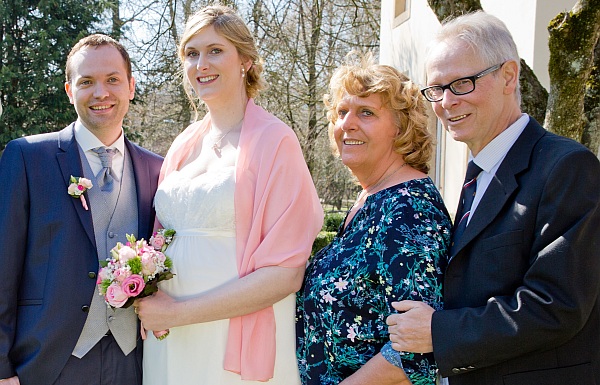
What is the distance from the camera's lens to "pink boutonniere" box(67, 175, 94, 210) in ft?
10.5

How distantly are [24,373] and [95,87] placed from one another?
1.61 m

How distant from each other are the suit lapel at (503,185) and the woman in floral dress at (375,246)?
25 cm

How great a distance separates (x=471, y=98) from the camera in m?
2.55

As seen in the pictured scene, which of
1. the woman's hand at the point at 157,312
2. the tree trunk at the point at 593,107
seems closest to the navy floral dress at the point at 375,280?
the woman's hand at the point at 157,312

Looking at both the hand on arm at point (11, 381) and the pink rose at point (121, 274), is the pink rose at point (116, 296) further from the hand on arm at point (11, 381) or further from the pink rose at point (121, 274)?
the hand on arm at point (11, 381)

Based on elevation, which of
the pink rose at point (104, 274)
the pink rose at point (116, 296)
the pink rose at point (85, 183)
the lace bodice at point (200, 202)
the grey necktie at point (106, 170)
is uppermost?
the grey necktie at point (106, 170)

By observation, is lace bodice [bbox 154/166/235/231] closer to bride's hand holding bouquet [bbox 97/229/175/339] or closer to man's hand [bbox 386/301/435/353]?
bride's hand holding bouquet [bbox 97/229/175/339]

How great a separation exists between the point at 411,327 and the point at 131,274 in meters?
1.35

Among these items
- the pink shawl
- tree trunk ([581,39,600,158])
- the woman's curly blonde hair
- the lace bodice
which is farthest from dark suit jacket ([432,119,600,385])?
tree trunk ([581,39,600,158])

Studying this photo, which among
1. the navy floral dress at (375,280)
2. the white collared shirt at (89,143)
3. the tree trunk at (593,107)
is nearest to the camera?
the navy floral dress at (375,280)

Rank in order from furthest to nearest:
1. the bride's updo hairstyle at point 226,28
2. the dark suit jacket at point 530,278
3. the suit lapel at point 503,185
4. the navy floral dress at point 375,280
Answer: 1. the bride's updo hairstyle at point 226,28
2. the navy floral dress at point 375,280
3. the suit lapel at point 503,185
4. the dark suit jacket at point 530,278

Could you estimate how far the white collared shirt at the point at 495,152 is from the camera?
254cm

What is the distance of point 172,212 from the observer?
3373 millimetres

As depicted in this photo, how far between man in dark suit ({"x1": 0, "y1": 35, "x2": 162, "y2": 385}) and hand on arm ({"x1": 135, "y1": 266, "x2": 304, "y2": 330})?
13.3 inches
